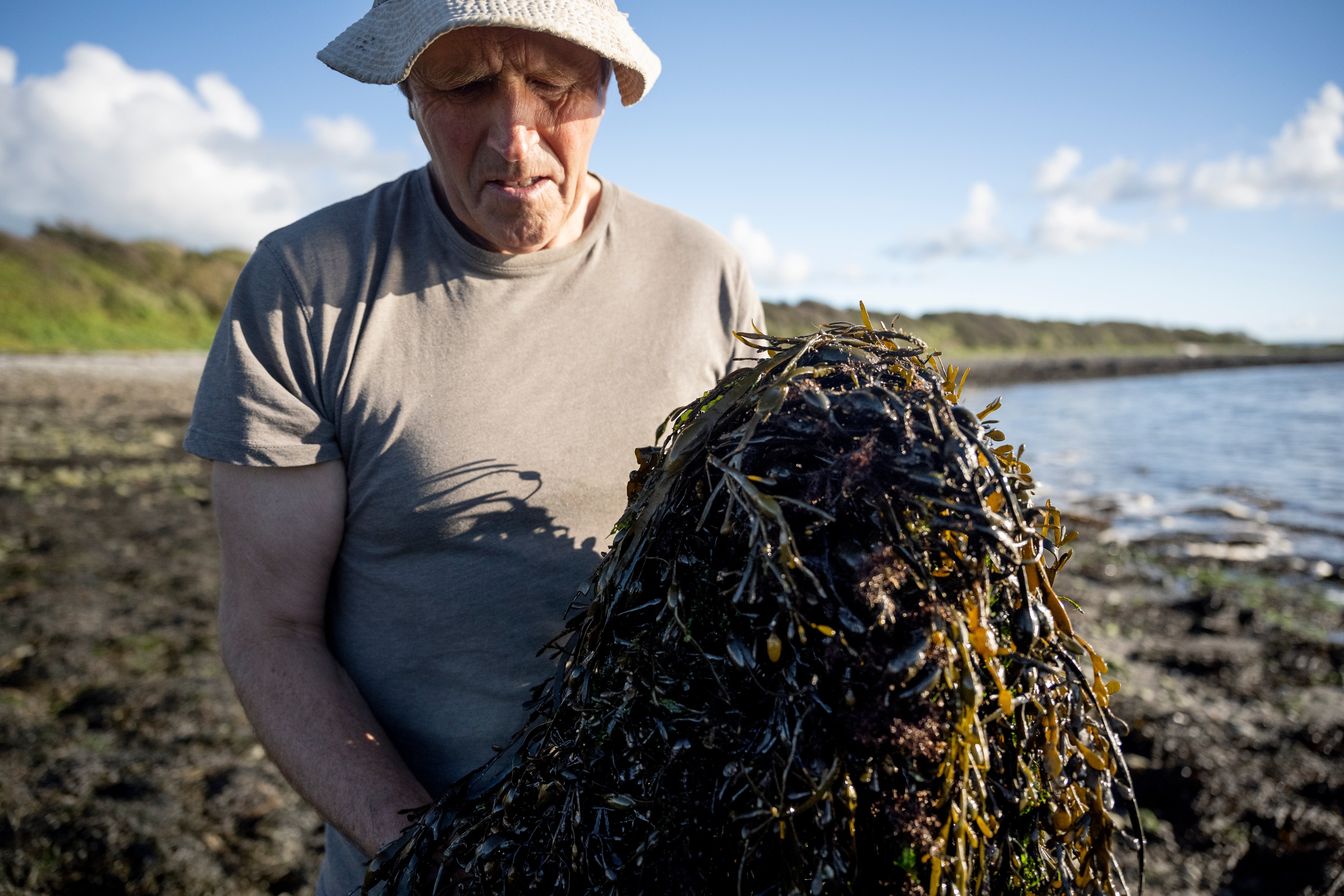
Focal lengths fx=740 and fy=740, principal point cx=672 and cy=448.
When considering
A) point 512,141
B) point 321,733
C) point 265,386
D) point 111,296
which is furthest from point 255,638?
point 111,296

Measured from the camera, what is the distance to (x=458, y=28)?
66.3 inches

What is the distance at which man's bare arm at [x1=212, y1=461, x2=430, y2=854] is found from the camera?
178 cm

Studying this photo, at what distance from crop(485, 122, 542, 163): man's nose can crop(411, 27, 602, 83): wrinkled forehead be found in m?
0.12

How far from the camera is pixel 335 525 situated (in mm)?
1931

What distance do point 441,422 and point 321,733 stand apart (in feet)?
2.68

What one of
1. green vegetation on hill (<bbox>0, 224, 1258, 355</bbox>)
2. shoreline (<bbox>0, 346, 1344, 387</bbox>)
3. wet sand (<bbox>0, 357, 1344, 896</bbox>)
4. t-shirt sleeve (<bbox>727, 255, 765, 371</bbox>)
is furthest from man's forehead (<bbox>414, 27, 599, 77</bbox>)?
green vegetation on hill (<bbox>0, 224, 1258, 355</bbox>)

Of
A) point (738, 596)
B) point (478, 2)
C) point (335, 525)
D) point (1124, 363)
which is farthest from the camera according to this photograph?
point (1124, 363)

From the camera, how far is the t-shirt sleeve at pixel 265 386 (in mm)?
1765

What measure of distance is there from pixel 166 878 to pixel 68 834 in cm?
65

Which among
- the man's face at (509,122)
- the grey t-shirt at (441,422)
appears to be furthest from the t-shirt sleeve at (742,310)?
the man's face at (509,122)

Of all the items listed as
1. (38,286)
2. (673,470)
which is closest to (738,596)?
(673,470)

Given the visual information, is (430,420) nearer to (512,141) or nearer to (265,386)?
(265,386)

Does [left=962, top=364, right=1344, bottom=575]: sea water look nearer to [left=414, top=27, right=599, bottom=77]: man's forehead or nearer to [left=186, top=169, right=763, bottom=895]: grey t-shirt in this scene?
[left=186, top=169, right=763, bottom=895]: grey t-shirt

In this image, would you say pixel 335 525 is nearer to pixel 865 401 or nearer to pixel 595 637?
pixel 595 637
